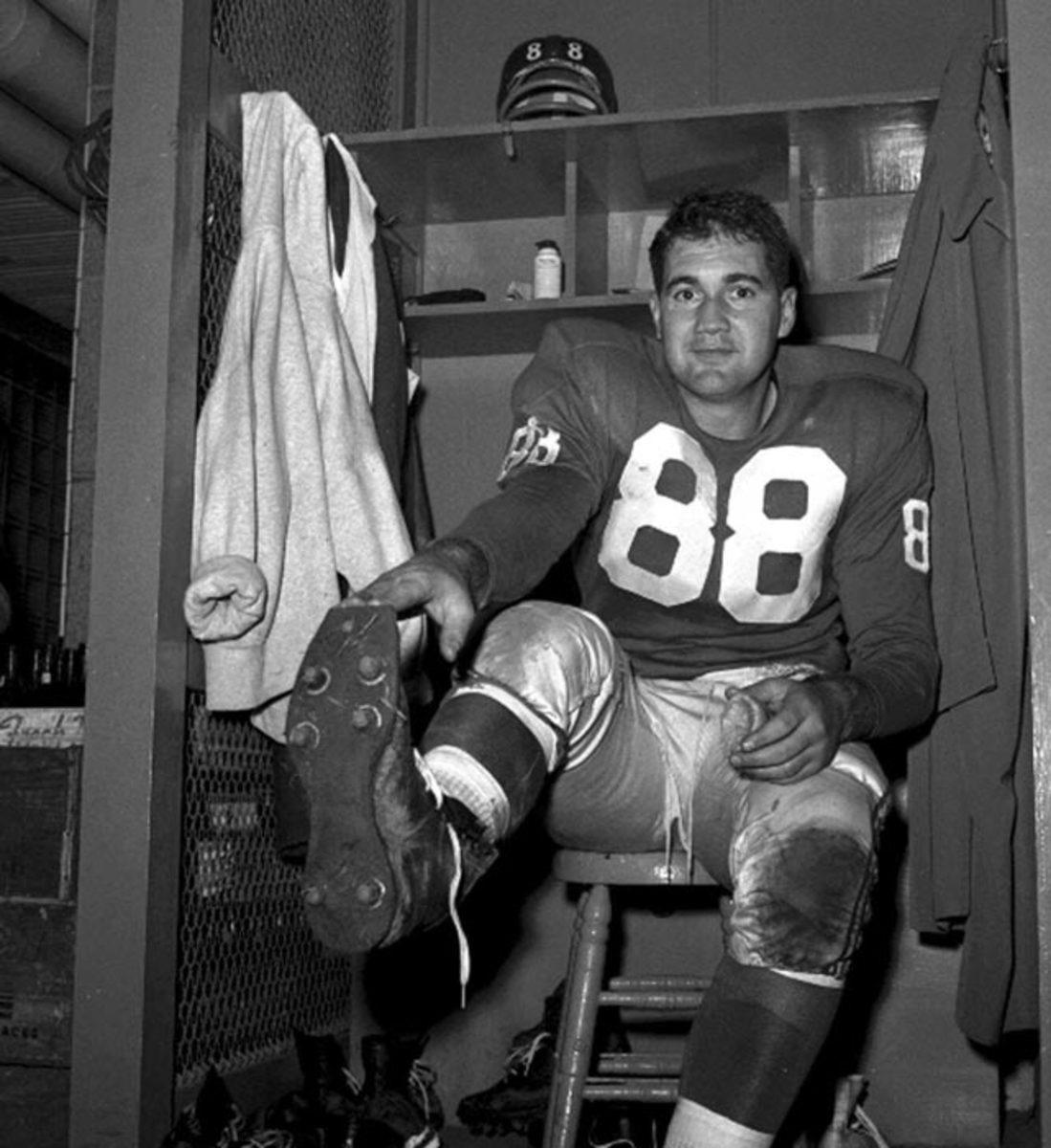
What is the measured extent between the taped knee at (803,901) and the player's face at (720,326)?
70 cm

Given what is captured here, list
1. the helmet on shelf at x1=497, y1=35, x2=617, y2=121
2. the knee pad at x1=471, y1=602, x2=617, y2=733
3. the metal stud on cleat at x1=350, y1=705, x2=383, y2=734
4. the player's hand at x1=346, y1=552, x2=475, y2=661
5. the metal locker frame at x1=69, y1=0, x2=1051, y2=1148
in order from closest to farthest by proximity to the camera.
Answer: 1. the metal stud on cleat at x1=350, y1=705, x2=383, y2=734
2. the player's hand at x1=346, y1=552, x2=475, y2=661
3. the knee pad at x1=471, y1=602, x2=617, y2=733
4. the metal locker frame at x1=69, y1=0, x2=1051, y2=1148
5. the helmet on shelf at x1=497, y1=35, x2=617, y2=121

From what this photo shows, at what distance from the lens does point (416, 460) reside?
9.12 feet

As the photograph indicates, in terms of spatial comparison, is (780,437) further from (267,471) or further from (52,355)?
(52,355)

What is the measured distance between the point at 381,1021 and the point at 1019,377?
5.49ft

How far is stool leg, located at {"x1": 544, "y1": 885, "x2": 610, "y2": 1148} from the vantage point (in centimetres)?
191

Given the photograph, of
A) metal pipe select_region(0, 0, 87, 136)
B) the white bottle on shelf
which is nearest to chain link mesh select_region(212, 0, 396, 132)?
the white bottle on shelf

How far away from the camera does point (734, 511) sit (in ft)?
6.68

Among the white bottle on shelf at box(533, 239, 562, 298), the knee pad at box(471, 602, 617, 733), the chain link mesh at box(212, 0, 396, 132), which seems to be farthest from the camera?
the white bottle on shelf at box(533, 239, 562, 298)

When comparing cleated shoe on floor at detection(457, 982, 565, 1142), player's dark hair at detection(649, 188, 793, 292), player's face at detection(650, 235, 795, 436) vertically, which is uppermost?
player's dark hair at detection(649, 188, 793, 292)

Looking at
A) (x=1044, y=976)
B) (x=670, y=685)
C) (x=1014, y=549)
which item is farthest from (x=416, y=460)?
(x=1044, y=976)

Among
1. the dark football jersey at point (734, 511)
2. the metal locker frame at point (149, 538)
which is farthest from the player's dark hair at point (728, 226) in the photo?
the metal locker frame at point (149, 538)

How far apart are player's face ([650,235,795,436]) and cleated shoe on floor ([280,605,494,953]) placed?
0.85 m

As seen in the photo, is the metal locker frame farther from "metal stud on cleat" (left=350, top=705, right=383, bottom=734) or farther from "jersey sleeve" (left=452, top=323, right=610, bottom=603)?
"metal stud on cleat" (left=350, top=705, right=383, bottom=734)

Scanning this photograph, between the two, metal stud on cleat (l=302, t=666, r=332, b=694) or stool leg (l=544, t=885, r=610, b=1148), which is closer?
metal stud on cleat (l=302, t=666, r=332, b=694)
